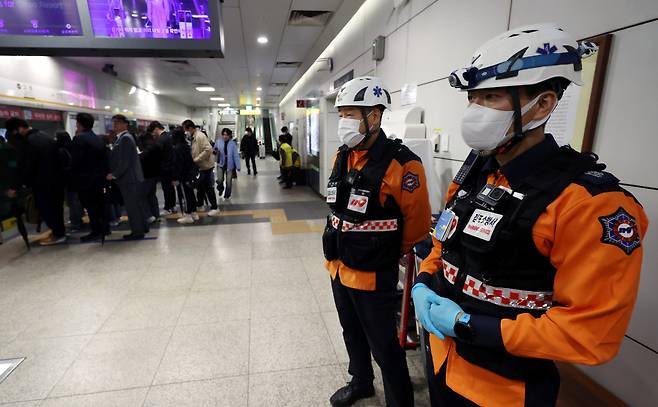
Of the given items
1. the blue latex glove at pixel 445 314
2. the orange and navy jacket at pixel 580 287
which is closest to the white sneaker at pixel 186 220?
the blue latex glove at pixel 445 314

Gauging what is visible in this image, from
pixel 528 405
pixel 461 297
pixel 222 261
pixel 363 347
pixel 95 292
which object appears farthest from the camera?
pixel 222 261

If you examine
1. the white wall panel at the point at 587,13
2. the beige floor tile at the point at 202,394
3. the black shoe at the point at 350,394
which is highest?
the white wall panel at the point at 587,13

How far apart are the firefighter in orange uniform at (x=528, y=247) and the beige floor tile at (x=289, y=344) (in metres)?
1.35

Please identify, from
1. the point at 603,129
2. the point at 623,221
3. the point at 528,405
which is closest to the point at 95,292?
the point at 528,405

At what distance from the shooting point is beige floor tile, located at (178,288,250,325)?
2.64 metres

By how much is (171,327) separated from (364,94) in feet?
7.78

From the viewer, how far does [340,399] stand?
5.78ft

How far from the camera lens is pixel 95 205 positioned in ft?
14.6

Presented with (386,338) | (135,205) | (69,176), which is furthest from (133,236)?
(386,338)

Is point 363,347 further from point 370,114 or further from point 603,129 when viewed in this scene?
point 603,129

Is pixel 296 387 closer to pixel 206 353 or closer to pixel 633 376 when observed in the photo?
pixel 206 353

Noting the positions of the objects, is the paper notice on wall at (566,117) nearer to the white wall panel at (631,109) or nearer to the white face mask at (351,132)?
the white wall panel at (631,109)

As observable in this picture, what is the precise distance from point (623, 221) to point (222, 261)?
3.76m

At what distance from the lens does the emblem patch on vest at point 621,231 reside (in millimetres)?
689
